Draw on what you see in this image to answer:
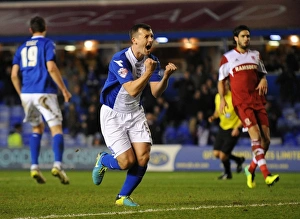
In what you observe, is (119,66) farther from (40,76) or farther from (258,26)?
(258,26)

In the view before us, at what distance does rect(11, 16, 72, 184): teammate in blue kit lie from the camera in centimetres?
1295

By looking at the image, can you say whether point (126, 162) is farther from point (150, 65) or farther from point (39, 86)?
point (39, 86)

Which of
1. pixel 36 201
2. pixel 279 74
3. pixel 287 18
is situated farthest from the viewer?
pixel 279 74

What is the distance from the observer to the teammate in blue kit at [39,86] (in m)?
13.0

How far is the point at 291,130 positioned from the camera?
75.7 feet

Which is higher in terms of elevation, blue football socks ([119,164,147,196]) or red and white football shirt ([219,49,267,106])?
red and white football shirt ([219,49,267,106])

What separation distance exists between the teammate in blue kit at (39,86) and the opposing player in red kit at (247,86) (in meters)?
2.85

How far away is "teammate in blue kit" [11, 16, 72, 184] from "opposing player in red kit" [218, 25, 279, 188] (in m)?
2.85

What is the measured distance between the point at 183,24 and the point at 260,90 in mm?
11109

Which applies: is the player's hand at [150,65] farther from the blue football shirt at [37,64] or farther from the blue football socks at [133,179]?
the blue football shirt at [37,64]

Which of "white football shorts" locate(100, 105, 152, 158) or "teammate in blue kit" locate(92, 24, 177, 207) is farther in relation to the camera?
"white football shorts" locate(100, 105, 152, 158)

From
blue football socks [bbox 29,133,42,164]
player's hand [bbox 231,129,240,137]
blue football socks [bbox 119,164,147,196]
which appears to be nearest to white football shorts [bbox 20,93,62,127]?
blue football socks [bbox 29,133,42,164]

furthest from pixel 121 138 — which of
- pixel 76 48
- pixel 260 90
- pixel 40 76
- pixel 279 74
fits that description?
pixel 76 48

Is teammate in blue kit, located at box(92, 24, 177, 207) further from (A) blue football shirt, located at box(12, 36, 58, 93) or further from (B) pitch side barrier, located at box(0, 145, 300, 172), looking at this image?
(B) pitch side barrier, located at box(0, 145, 300, 172)
